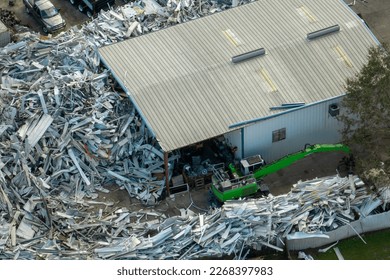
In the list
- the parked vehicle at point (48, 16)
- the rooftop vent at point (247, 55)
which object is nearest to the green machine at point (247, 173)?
the rooftop vent at point (247, 55)

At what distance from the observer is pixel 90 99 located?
48000mm

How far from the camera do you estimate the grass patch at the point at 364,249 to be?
142ft

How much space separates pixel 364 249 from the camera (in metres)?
43.7

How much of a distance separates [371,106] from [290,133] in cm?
503

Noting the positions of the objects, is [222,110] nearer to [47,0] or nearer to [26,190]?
[26,190]

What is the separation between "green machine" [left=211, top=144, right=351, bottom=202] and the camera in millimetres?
44750

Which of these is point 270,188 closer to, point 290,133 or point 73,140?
point 290,133

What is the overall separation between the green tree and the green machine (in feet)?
6.15

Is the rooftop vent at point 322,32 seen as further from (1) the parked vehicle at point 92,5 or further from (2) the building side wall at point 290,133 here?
(1) the parked vehicle at point 92,5

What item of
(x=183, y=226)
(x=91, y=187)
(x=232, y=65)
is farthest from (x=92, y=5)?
(x=183, y=226)

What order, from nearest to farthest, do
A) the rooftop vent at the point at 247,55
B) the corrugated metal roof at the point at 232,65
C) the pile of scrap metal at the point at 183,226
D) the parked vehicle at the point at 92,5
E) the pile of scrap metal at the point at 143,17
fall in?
1. the pile of scrap metal at the point at 183,226
2. the corrugated metal roof at the point at 232,65
3. the rooftop vent at the point at 247,55
4. the pile of scrap metal at the point at 143,17
5. the parked vehicle at the point at 92,5

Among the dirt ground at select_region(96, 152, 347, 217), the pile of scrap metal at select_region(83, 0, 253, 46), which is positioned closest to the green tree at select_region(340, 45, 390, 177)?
the dirt ground at select_region(96, 152, 347, 217)

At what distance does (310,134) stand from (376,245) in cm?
691

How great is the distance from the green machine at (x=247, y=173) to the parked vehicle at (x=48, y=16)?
15749mm
